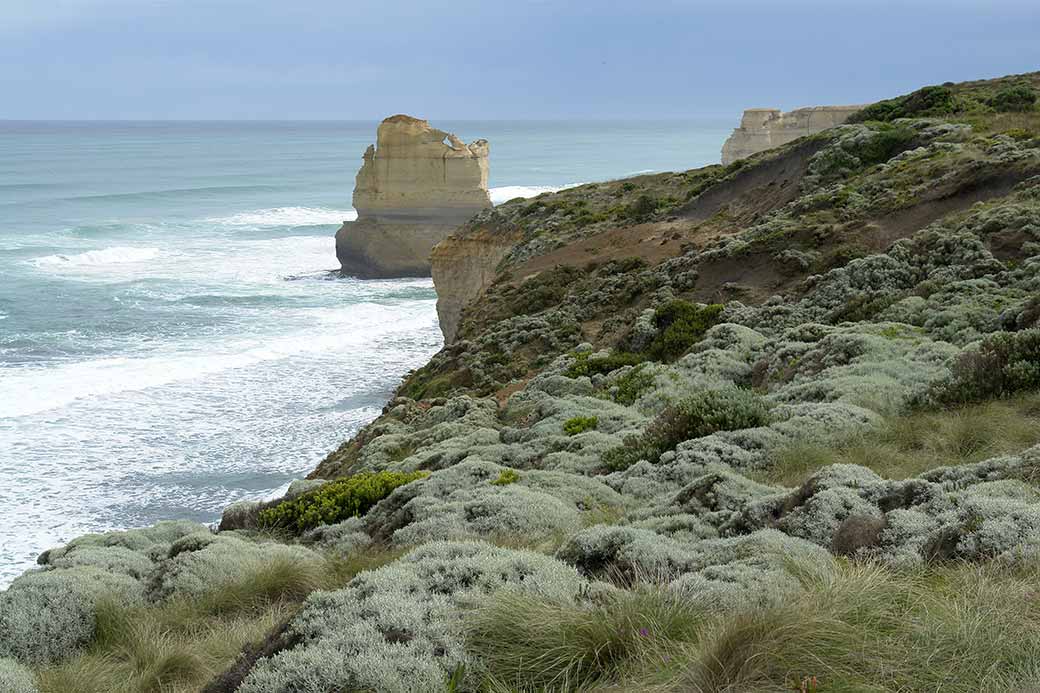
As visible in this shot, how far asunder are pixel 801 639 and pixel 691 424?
6.14 meters

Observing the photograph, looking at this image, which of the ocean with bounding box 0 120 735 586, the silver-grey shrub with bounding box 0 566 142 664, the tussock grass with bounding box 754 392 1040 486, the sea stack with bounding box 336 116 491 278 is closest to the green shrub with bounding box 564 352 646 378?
the tussock grass with bounding box 754 392 1040 486

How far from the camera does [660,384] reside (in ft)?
45.1

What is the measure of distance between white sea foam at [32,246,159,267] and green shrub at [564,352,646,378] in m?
49.8

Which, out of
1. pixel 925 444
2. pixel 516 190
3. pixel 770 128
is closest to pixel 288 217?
pixel 516 190

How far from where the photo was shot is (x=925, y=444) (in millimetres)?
8617

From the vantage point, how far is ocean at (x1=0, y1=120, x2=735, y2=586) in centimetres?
2144

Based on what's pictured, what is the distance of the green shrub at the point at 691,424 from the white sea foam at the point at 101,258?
55509 mm

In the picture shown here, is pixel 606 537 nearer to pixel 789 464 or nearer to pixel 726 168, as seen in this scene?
pixel 789 464

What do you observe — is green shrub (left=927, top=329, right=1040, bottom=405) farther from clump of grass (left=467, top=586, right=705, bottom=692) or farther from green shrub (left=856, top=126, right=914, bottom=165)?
green shrub (left=856, top=126, right=914, bottom=165)

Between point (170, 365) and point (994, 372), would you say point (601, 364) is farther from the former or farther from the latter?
point (170, 365)

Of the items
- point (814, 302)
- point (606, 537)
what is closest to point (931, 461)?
point (606, 537)

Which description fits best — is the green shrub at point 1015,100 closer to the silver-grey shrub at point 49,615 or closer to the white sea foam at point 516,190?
the silver-grey shrub at point 49,615

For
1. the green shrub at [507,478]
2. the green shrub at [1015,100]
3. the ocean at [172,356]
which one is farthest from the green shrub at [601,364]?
the green shrub at [1015,100]

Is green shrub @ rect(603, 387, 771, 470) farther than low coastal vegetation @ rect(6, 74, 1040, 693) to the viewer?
Yes
